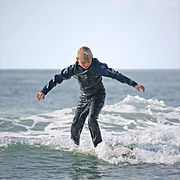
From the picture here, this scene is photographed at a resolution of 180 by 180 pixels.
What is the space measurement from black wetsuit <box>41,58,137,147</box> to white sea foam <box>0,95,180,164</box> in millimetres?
530

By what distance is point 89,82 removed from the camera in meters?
6.72

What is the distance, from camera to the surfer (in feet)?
21.1

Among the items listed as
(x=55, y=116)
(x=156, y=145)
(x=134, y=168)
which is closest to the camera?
(x=134, y=168)

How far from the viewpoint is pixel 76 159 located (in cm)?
688

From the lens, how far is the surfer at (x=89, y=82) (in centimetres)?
643

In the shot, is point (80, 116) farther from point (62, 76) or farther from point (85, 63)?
point (85, 63)

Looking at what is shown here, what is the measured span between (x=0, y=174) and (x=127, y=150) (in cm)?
235

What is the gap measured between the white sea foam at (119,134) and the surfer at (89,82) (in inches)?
23.1

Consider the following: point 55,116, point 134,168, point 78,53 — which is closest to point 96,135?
point 134,168

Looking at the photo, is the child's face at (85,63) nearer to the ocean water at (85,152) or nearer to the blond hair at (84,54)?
the blond hair at (84,54)

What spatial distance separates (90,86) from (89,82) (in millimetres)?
91

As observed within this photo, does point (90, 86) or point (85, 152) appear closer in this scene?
point (90, 86)

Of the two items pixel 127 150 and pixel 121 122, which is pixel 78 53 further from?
pixel 121 122

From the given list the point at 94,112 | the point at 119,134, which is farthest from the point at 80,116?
the point at 119,134
